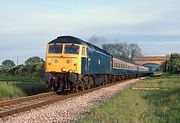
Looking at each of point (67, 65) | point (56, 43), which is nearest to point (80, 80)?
point (67, 65)

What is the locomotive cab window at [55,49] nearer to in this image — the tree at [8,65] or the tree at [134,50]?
the tree at [8,65]

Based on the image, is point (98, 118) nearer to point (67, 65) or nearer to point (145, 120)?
point (145, 120)

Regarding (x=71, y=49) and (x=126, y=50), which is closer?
(x=71, y=49)

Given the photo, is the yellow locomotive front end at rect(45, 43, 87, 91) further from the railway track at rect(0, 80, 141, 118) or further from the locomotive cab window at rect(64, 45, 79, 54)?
the railway track at rect(0, 80, 141, 118)

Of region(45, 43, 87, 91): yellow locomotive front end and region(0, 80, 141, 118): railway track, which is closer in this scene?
region(0, 80, 141, 118): railway track

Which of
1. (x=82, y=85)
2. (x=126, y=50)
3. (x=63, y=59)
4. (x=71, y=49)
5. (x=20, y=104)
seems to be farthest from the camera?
(x=126, y=50)

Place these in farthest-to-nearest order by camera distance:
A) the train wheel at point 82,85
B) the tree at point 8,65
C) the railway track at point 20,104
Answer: the tree at point 8,65 → the train wheel at point 82,85 → the railway track at point 20,104

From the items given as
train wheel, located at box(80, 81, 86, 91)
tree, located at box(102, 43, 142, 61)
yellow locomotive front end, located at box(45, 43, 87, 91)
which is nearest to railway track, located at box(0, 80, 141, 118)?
yellow locomotive front end, located at box(45, 43, 87, 91)

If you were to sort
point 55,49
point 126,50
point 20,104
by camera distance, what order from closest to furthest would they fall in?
point 20,104
point 55,49
point 126,50

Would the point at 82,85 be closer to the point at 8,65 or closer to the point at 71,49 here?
the point at 71,49

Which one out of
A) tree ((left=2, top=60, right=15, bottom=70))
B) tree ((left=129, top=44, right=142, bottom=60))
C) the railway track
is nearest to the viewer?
the railway track

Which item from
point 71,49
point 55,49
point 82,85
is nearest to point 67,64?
point 71,49

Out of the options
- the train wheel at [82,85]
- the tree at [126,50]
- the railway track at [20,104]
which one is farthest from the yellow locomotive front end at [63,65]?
the tree at [126,50]

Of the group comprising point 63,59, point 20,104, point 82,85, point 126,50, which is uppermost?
point 126,50
